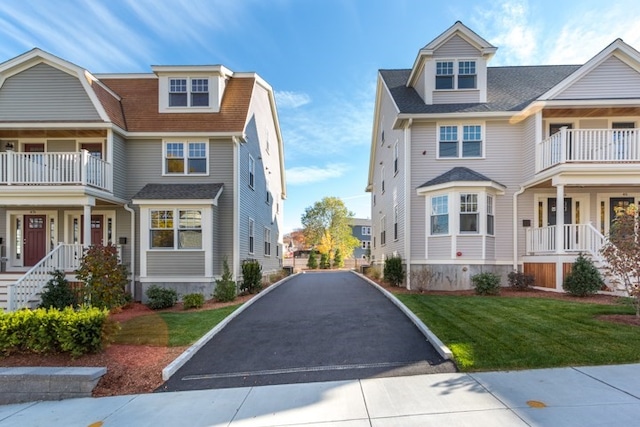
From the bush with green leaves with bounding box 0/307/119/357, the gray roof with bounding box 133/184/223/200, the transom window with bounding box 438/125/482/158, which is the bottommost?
the bush with green leaves with bounding box 0/307/119/357

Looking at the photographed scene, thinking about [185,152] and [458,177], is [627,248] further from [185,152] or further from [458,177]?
[185,152]

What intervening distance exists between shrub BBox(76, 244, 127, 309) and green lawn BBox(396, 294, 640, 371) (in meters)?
8.48

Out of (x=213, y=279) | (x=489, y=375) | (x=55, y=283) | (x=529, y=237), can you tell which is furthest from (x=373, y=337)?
(x=55, y=283)

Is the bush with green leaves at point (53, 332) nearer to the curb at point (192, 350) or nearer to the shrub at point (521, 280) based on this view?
the curb at point (192, 350)

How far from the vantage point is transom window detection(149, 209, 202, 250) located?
40.2ft

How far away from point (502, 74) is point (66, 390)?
63.9 feet

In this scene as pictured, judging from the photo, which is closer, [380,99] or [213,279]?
[213,279]

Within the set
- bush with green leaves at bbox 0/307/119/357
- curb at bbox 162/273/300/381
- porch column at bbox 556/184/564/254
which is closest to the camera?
curb at bbox 162/273/300/381

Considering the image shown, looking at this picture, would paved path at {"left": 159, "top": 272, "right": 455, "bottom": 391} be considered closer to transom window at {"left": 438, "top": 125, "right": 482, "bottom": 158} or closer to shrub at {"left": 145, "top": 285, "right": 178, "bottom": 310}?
shrub at {"left": 145, "top": 285, "right": 178, "bottom": 310}

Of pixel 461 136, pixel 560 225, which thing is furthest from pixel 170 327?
pixel 560 225

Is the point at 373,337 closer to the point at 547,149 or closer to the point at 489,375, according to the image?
the point at 489,375

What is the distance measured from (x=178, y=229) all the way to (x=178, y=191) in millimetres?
1460

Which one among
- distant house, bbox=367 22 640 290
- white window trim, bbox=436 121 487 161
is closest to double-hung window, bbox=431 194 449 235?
distant house, bbox=367 22 640 290

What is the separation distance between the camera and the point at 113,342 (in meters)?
6.89
